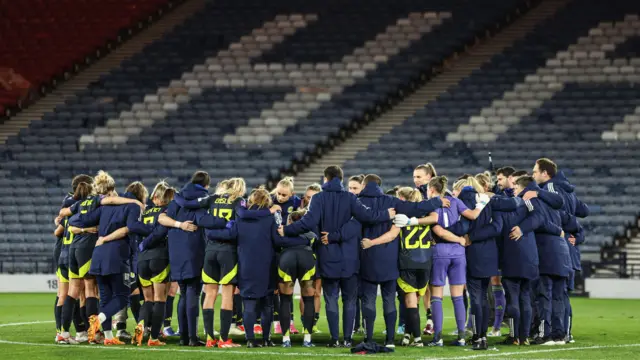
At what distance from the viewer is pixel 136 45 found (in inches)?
1459

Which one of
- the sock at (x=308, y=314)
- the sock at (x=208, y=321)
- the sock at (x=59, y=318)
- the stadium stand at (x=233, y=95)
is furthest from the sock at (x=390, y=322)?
the stadium stand at (x=233, y=95)

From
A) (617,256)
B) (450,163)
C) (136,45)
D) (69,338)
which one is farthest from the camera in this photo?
(136,45)

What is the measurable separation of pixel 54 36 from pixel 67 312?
23986 millimetres

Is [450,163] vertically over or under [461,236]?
over

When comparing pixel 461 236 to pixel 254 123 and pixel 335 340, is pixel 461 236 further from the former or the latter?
pixel 254 123

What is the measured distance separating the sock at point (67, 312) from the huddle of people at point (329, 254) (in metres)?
0.01

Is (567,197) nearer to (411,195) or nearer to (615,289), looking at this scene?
(411,195)

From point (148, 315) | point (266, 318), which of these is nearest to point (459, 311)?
point (266, 318)

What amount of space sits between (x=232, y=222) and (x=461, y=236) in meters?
2.69

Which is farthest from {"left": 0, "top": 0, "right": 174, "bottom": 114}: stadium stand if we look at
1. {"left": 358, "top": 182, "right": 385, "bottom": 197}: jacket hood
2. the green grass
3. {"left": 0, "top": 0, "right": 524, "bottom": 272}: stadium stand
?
{"left": 358, "top": 182, "right": 385, "bottom": 197}: jacket hood

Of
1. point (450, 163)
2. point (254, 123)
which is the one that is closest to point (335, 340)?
point (450, 163)

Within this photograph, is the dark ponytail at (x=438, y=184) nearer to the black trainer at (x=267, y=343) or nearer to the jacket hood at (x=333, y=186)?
the jacket hood at (x=333, y=186)

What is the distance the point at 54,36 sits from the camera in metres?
37.0

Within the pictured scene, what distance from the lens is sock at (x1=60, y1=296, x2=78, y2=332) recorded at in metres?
14.4
